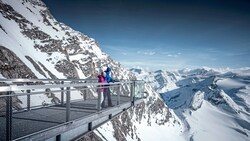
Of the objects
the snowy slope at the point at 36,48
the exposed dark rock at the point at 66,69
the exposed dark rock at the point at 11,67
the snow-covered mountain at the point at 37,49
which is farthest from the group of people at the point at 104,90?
the exposed dark rock at the point at 66,69

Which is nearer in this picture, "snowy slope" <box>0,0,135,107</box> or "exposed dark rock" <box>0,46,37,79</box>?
"exposed dark rock" <box>0,46,37,79</box>

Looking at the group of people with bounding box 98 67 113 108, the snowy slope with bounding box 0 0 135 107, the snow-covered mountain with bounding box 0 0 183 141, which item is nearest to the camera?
the group of people with bounding box 98 67 113 108

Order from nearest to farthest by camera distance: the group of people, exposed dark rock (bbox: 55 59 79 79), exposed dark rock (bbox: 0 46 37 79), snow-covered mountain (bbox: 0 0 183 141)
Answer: the group of people, exposed dark rock (bbox: 0 46 37 79), snow-covered mountain (bbox: 0 0 183 141), exposed dark rock (bbox: 55 59 79 79)

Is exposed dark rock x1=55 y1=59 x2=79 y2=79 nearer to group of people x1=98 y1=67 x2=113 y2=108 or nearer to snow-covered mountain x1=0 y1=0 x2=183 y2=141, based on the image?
snow-covered mountain x1=0 y1=0 x2=183 y2=141

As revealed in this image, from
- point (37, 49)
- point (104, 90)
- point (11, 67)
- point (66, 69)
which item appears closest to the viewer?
point (104, 90)

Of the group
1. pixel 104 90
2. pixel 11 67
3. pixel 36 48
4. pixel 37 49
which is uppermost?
pixel 36 48

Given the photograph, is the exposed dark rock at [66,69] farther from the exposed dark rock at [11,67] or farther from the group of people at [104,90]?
the group of people at [104,90]

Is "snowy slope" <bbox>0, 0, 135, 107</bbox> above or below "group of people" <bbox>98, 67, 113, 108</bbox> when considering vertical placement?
above

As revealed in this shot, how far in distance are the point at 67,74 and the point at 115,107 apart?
34.5 meters

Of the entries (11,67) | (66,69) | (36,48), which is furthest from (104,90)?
(36,48)

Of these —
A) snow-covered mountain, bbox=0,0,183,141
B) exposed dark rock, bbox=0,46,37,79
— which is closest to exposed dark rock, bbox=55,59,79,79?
snow-covered mountain, bbox=0,0,183,141

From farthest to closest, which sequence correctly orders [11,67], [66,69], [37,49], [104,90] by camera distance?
[66,69]
[37,49]
[11,67]
[104,90]

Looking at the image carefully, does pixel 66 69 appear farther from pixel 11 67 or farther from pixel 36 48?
pixel 11 67

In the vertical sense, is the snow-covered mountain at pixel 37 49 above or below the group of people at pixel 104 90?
above
